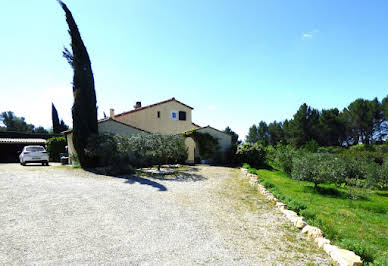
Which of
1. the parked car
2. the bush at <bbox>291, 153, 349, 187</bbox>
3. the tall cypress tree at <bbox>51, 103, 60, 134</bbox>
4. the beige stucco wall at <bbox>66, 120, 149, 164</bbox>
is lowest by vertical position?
the bush at <bbox>291, 153, 349, 187</bbox>

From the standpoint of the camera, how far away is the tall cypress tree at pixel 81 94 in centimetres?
1426

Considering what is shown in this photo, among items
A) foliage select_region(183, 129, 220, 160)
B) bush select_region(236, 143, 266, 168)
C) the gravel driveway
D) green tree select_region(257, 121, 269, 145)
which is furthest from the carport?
green tree select_region(257, 121, 269, 145)

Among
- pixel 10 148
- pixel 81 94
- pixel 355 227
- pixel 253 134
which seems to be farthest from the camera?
pixel 253 134

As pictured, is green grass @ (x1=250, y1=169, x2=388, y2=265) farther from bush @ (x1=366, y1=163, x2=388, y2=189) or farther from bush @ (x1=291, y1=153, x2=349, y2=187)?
bush @ (x1=366, y1=163, x2=388, y2=189)

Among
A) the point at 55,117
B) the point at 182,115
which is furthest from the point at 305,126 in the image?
the point at 55,117

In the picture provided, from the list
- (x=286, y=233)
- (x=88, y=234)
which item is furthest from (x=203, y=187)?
(x=88, y=234)

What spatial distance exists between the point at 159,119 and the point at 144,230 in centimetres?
1849

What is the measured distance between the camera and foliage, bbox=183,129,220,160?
1867 centimetres

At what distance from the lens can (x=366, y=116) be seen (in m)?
38.6

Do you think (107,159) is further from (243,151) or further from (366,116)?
(366,116)

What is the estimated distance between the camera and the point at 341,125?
42375 millimetres

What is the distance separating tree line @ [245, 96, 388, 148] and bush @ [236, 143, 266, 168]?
2395 centimetres

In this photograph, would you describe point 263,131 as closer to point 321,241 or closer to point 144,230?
point 321,241

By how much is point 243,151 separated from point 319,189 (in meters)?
7.67
